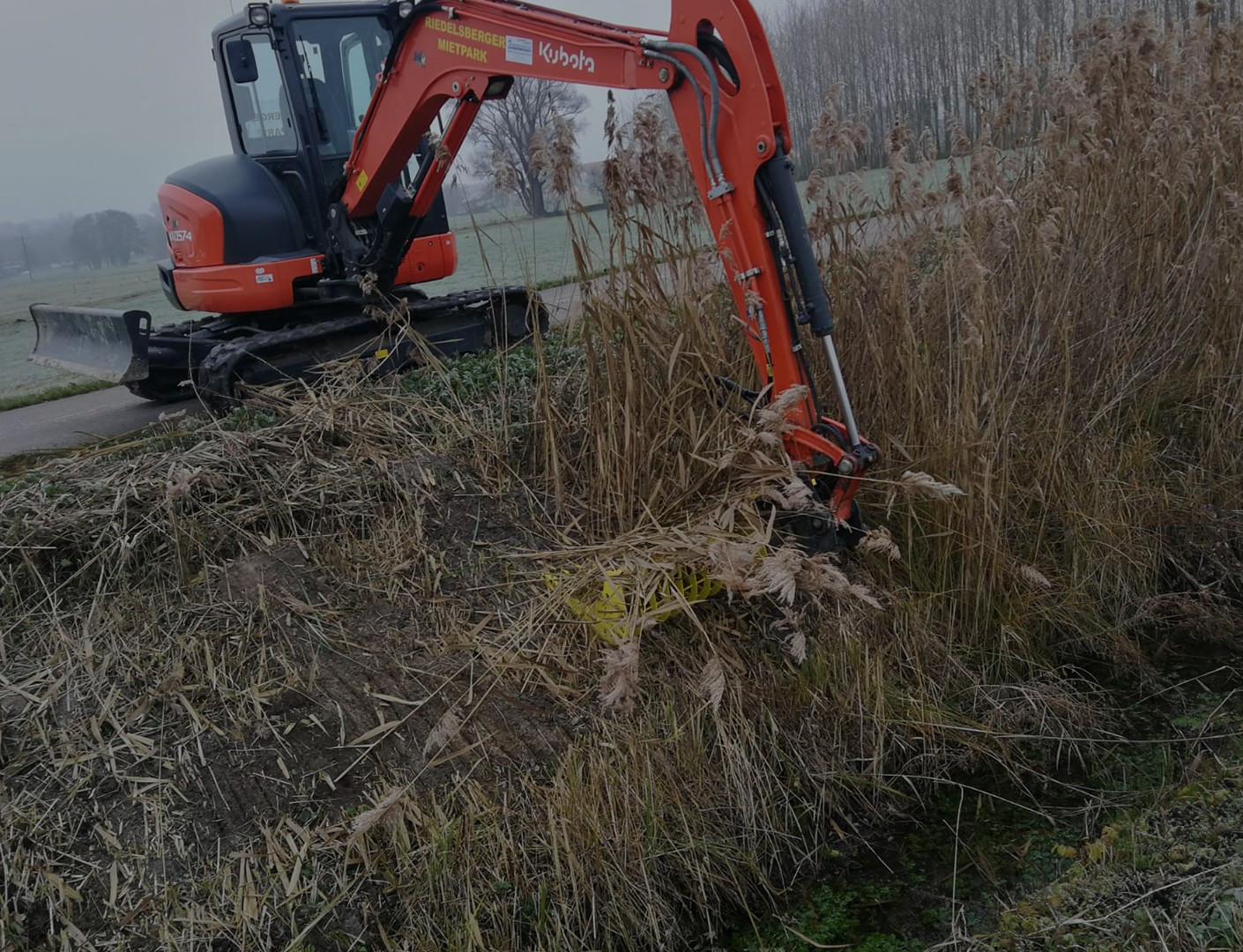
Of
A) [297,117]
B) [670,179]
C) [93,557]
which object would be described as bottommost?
[93,557]

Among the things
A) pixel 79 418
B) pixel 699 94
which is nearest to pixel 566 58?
pixel 699 94

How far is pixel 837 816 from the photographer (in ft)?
10.7

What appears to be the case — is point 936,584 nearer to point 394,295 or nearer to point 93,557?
point 93,557

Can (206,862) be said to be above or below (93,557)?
below

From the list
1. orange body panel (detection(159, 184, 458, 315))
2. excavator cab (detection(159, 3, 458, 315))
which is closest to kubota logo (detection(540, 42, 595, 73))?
excavator cab (detection(159, 3, 458, 315))

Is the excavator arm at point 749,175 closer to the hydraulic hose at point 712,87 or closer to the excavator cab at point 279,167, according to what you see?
the hydraulic hose at point 712,87

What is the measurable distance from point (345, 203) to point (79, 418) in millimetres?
2377

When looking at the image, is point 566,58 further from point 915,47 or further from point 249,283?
point 915,47

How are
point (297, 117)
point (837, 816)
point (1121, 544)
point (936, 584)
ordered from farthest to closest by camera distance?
point (297, 117)
point (1121, 544)
point (936, 584)
point (837, 816)

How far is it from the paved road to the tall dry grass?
1032 mm

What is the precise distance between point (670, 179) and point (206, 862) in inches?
110

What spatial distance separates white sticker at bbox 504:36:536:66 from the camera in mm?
4027

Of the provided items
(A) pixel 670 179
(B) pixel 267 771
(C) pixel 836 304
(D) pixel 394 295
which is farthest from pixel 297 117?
(B) pixel 267 771

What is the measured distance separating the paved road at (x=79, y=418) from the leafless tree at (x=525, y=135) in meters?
0.57
